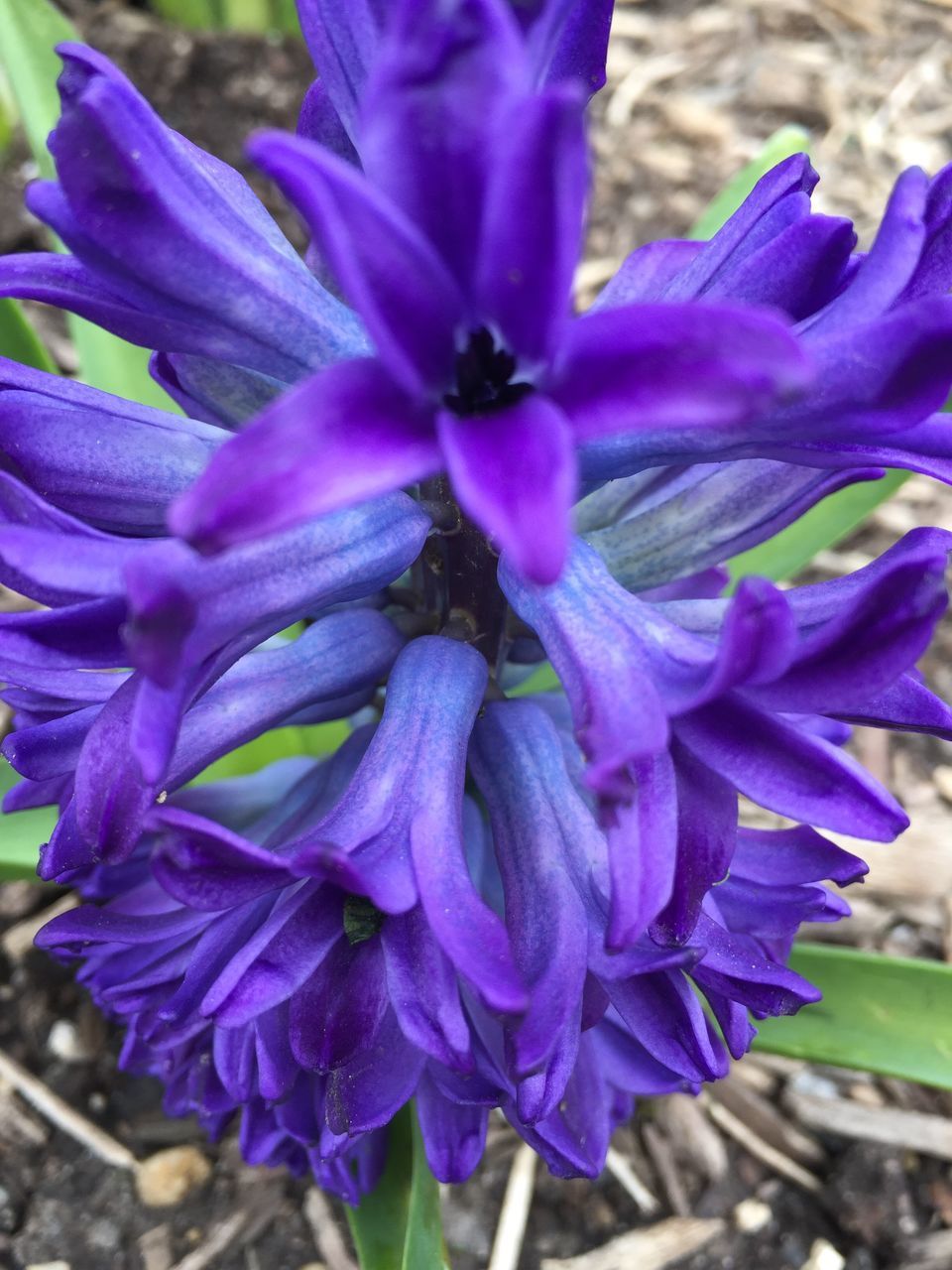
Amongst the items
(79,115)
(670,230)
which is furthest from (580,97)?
(670,230)

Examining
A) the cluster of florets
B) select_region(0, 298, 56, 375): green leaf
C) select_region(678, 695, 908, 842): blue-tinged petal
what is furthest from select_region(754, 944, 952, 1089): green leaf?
select_region(0, 298, 56, 375): green leaf

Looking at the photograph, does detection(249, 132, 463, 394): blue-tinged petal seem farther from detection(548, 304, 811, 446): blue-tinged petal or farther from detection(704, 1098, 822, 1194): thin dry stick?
detection(704, 1098, 822, 1194): thin dry stick

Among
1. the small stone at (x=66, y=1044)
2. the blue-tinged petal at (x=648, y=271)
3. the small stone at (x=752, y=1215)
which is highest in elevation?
the blue-tinged petal at (x=648, y=271)

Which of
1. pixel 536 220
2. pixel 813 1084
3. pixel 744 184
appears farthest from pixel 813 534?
pixel 536 220

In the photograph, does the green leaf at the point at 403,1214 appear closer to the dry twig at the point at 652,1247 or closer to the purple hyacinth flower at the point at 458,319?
the dry twig at the point at 652,1247

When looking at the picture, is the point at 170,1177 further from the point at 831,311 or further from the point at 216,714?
the point at 831,311

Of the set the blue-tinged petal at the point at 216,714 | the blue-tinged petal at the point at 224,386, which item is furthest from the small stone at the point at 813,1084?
the blue-tinged petal at the point at 224,386
